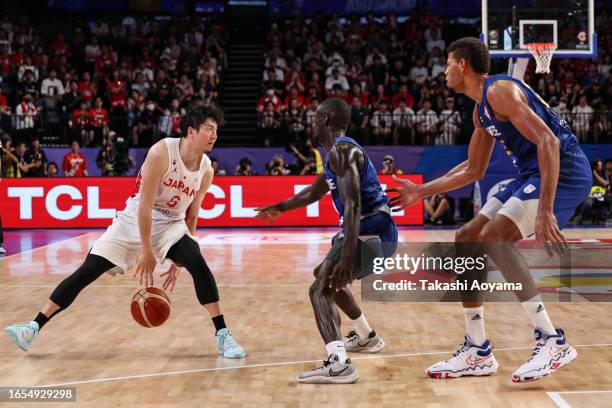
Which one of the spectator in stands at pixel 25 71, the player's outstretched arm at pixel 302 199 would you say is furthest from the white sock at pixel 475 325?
the spectator in stands at pixel 25 71

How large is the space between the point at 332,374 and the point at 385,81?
16.5 metres

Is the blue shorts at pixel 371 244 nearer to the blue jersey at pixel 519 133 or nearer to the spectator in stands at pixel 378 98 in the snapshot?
the blue jersey at pixel 519 133

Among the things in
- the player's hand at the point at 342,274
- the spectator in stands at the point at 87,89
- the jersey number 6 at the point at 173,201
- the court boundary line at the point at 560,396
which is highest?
the spectator in stands at the point at 87,89

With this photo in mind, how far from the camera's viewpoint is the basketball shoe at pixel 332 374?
4.88 metres

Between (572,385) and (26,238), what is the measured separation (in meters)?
12.3

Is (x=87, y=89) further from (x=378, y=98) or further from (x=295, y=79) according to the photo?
(x=378, y=98)

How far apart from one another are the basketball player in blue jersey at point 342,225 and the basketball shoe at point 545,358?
98 centimetres

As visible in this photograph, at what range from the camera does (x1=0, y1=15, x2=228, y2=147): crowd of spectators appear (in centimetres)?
1873

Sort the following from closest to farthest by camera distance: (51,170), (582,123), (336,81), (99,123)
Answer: (51,170), (582,123), (99,123), (336,81)

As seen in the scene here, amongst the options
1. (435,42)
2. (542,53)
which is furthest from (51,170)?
(435,42)

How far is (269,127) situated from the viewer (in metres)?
18.7

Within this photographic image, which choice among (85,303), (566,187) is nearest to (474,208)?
(85,303)

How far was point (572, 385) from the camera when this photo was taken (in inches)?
189

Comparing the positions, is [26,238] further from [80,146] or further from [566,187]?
[566,187]
